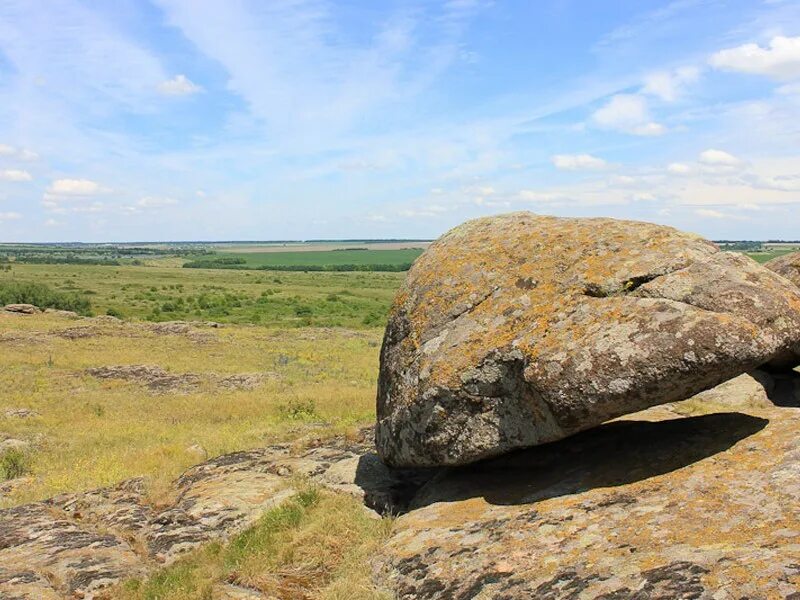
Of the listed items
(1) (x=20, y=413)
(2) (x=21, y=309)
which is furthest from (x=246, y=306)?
(1) (x=20, y=413)

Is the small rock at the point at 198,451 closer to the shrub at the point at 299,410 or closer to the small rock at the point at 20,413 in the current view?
the shrub at the point at 299,410

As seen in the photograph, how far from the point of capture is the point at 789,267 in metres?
13.3

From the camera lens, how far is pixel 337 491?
32.4 feet

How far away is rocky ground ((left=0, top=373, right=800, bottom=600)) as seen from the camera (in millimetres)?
5285

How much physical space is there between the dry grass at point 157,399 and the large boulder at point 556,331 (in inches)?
223

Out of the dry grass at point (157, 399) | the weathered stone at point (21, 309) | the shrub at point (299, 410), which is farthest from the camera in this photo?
the weathered stone at point (21, 309)

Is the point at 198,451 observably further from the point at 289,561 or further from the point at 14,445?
the point at 289,561

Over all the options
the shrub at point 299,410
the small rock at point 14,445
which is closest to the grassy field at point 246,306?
the shrub at point 299,410

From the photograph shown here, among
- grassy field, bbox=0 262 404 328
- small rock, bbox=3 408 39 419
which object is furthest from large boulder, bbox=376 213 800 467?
grassy field, bbox=0 262 404 328

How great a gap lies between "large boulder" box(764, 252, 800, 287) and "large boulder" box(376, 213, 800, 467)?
586 cm

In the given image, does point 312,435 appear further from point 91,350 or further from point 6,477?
point 91,350

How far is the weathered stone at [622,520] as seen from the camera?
16.6 ft

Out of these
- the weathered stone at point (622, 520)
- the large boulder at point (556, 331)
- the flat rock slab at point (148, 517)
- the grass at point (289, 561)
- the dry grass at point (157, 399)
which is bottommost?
the dry grass at point (157, 399)

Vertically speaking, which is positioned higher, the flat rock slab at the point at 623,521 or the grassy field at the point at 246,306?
the flat rock slab at the point at 623,521
